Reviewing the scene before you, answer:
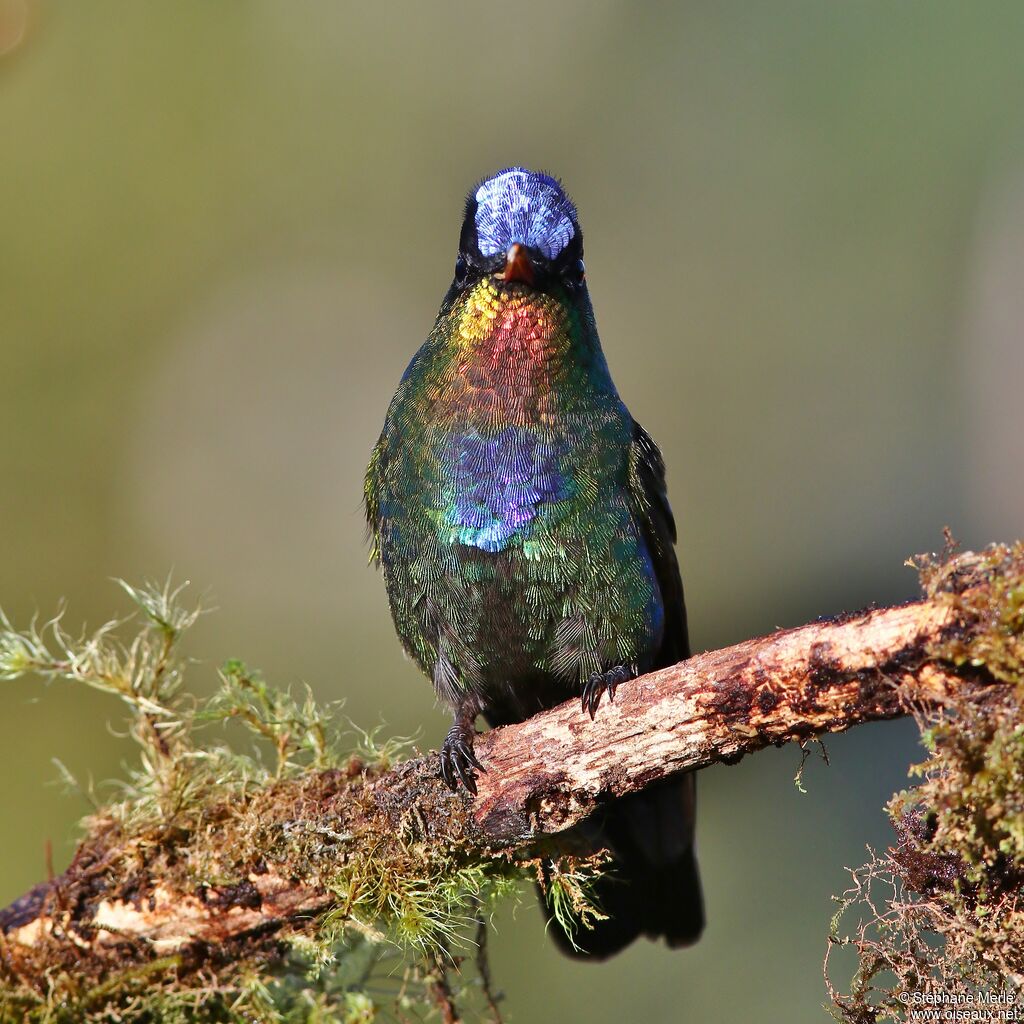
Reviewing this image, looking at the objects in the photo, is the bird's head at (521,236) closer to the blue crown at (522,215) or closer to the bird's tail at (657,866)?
the blue crown at (522,215)

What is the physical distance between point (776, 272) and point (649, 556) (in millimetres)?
5754

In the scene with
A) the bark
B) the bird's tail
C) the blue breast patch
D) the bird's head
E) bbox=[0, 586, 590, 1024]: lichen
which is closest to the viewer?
the bark

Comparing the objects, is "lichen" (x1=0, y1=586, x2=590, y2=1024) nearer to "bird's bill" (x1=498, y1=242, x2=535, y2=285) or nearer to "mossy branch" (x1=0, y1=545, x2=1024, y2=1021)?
"mossy branch" (x1=0, y1=545, x2=1024, y2=1021)

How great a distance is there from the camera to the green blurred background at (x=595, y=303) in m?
7.12

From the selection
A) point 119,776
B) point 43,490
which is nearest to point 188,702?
point 119,776

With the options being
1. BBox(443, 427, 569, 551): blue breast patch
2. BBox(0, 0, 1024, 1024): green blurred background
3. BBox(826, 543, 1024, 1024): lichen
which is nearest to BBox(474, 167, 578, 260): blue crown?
BBox(443, 427, 569, 551): blue breast patch

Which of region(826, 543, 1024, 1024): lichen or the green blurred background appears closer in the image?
region(826, 543, 1024, 1024): lichen

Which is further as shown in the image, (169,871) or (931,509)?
(931,509)

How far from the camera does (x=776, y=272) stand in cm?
886

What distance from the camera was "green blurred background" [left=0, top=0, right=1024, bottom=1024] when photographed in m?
7.12

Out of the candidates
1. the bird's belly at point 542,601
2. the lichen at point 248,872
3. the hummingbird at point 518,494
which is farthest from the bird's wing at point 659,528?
the lichen at point 248,872

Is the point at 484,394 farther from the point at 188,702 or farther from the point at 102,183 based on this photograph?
the point at 102,183

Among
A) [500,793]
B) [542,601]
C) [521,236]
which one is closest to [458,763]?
[500,793]

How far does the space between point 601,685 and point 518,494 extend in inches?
26.4
